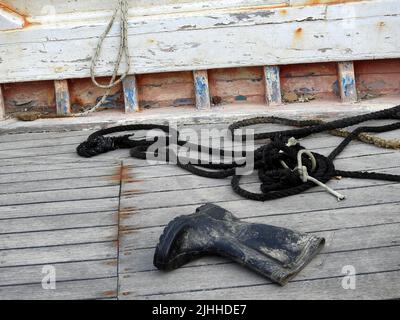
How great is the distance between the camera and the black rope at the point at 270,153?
2434 mm

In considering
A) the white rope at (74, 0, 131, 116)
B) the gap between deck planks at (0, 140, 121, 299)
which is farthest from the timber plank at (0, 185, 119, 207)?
the white rope at (74, 0, 131, 116)

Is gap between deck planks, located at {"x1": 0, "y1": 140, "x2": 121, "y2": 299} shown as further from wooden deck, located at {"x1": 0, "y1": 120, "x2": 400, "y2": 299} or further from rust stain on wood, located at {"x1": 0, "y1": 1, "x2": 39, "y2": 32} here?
rust stain on wood, located at {"x1": 0, "y1": 1, "x2": 39, "y2": 32}

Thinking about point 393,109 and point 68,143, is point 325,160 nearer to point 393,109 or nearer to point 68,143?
point 393,109

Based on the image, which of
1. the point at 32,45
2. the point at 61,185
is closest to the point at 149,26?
the point at 32,45

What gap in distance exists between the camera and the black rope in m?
2.43

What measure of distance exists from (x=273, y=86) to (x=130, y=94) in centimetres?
80

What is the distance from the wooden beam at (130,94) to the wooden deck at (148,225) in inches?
28.5

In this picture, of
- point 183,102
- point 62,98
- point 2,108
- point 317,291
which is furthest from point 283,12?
point 317,291

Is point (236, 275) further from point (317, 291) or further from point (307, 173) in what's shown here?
point (307, 173)

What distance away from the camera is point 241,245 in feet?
6.32

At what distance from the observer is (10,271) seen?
6.51ft

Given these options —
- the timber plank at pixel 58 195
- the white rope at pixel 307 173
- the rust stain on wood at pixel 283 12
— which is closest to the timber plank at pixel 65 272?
the timber plank at pixel 58 195

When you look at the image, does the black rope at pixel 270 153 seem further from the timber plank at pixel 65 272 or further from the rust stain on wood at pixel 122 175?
the timber plank at pixel 65 272

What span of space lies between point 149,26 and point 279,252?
7.05 feet
